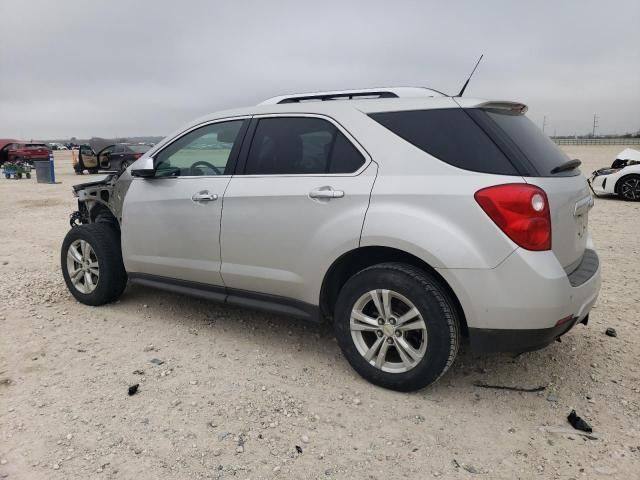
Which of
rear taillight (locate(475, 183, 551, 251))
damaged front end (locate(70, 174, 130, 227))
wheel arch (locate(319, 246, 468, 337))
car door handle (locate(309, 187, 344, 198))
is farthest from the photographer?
damaged front end (locate(70, 174, 130, 227))

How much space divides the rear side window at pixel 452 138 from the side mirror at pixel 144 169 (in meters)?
1.99

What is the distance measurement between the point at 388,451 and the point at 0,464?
6.26 ft

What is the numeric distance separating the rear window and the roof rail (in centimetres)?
41

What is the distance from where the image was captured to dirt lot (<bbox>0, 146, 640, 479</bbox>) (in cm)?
244

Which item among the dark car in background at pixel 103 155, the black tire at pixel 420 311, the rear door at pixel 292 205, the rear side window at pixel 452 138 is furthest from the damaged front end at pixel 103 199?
the dark car in background at pixel 103 155

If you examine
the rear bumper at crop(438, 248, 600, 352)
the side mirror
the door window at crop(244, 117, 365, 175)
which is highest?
the door window at crop(244, 117, 365, 175)

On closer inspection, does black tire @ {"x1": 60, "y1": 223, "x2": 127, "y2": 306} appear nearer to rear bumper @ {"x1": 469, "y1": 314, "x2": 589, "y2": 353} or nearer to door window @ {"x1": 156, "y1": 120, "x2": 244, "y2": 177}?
door window @ {"x1": 156, "y1": 120, "x2": 244, "y2": 177}

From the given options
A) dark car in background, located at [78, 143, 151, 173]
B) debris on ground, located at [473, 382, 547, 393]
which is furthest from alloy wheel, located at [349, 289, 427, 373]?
dark car in background, located at [78, 143, 151, 173]

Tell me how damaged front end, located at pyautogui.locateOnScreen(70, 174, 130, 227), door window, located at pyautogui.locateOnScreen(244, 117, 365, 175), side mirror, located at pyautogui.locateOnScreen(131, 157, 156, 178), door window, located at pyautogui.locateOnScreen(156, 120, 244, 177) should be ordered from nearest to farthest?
door window, located at pyautogui.locateOnScreen(244, 117, 365, 175) → door window, located at pyautogui.locateOnScreen(156, 120, 244, 177) → side mirror, located at pyautogui.locateOnScreen(131, 157, 156, 178) → damaged front end, located at pyautogui.locateOnScreen(70, 174, 130, 227)

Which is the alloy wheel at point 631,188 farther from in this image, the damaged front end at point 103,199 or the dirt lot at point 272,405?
the damaged front end at point 103,199

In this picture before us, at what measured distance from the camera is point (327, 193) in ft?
10.2

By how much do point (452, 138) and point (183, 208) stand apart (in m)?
2.10

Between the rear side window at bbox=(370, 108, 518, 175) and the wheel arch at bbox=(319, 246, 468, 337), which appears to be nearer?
the rear side window at bbox=(370, 108, 518, 175)

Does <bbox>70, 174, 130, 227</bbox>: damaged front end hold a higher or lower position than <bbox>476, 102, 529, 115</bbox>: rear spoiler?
lower
